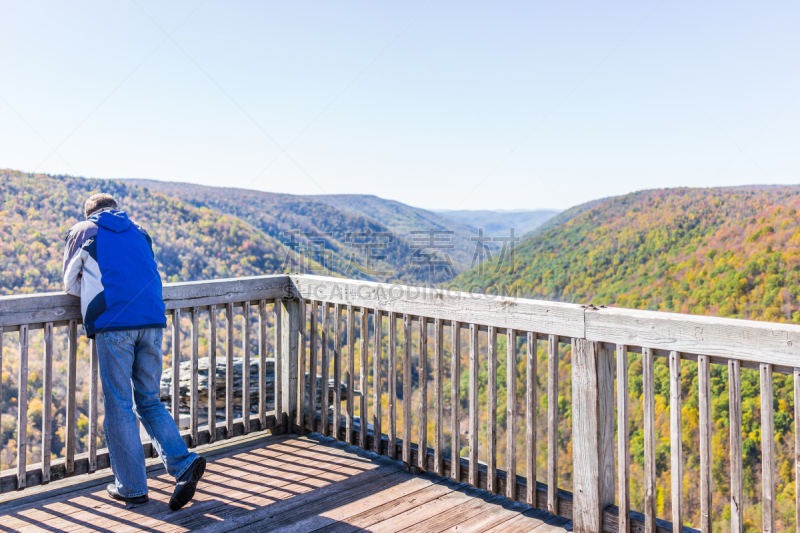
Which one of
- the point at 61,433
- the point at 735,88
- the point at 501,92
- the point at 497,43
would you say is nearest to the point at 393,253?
the point at 501,92

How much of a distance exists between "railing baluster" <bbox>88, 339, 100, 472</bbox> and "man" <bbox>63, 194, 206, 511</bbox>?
26 centimetres

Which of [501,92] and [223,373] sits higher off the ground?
[501,92]

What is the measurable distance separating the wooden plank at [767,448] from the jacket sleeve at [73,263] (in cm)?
297

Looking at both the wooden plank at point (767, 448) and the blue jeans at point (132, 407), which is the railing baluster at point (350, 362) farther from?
the wooden plank at point (767, 448)

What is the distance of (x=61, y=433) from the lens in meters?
23.1

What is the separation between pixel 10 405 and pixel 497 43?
32.7 metres

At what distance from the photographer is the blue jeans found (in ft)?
8.16

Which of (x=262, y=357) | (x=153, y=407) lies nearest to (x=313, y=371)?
(x=262, y=357)

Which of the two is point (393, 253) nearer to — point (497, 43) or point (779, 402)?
point (497, 43)

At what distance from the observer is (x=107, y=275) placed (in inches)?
96.4

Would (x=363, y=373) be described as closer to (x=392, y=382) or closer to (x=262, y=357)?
(x=392, y=382)

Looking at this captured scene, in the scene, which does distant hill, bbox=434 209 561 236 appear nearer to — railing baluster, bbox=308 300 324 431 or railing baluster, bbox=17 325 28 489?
railing baluster, bbox=308 300 324 431

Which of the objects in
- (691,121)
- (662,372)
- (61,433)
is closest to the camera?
(61,433)

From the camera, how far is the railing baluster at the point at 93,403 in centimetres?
270
